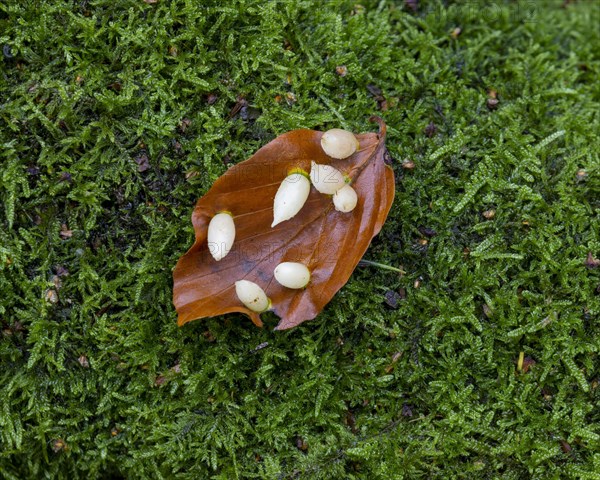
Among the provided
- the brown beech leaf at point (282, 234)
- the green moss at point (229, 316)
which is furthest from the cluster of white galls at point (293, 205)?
the green moss at point (229, 316)

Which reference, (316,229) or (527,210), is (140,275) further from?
(527,210)

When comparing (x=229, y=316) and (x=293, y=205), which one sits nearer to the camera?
(x=293, y=205)

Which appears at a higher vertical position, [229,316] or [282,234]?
[282,234]

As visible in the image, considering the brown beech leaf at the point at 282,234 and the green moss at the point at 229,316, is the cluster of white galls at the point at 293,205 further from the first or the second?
the green moss at the point at 229,316

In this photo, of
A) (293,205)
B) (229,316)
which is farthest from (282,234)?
(229,316)

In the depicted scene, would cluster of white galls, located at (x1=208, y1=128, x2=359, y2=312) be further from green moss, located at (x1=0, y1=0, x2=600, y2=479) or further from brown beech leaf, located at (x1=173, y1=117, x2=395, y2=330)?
green moss, located at (x1=0, y1=0, x2=600, y2=479)

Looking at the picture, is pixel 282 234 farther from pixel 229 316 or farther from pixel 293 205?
pixel 229 316
